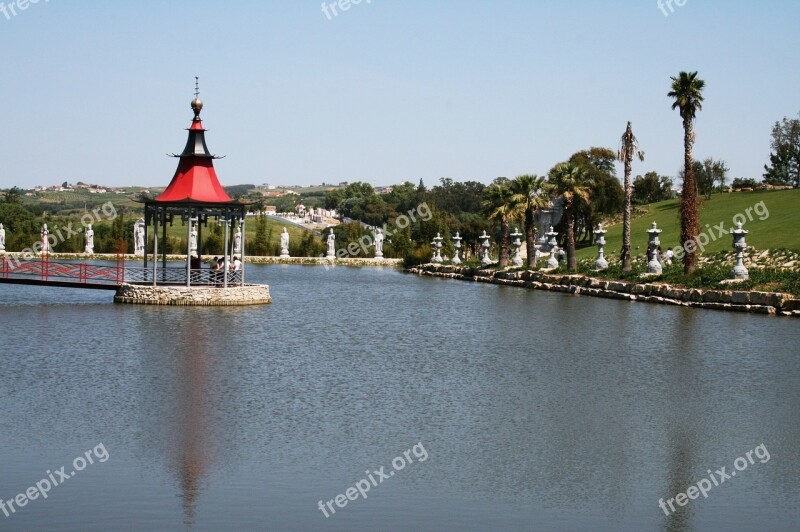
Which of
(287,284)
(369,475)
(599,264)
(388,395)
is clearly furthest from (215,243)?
(369,475)

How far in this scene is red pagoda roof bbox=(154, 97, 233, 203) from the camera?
136 ft

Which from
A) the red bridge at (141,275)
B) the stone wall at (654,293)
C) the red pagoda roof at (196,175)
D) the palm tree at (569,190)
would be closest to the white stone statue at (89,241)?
the stone wall at (654,293)

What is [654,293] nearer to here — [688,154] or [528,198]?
[688,154]

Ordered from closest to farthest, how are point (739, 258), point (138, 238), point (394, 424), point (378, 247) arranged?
point (394, 424) < point (739, 258) < point (138, 238) < point (378, 247)

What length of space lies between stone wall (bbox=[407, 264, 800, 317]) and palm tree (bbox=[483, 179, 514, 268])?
2165 mm

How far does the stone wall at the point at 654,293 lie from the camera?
39.4m

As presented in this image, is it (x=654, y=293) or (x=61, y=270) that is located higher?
(x=61, y=270)

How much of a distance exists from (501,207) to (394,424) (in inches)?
1851

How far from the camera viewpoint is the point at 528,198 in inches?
2500

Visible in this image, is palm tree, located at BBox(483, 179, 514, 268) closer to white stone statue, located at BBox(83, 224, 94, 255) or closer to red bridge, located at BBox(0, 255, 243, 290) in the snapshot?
red bridge, located at BBox(0, 255, 243, 290)

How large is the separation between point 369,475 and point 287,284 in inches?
1763

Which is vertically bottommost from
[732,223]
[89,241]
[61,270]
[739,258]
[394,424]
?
[394,424]

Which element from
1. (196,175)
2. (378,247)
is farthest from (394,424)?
(378,247)

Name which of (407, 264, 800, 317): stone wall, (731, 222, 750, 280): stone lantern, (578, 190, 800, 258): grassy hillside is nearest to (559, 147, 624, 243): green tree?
(578, 190, 800, 258): grassy hillside
